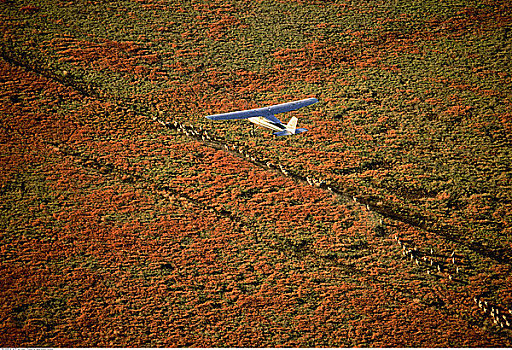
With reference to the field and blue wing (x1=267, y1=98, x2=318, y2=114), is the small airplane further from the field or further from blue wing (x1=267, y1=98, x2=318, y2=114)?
the field

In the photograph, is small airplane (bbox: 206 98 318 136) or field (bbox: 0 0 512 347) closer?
field (bbox: 0 0 512 347)

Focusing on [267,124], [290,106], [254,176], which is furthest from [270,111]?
[254,176]

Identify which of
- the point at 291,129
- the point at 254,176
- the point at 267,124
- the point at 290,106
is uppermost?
the point at 290,106

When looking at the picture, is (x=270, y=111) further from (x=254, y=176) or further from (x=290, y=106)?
(x=254, y=176)

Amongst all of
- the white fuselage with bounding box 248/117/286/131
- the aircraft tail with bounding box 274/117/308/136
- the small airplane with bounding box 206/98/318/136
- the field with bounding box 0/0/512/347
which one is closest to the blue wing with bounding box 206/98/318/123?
the small airplane with bounding box 206/98/318/136

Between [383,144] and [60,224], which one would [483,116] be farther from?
[60,224]

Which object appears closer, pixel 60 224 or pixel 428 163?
pixel 60 224

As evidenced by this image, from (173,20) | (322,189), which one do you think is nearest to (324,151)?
(322,189)
